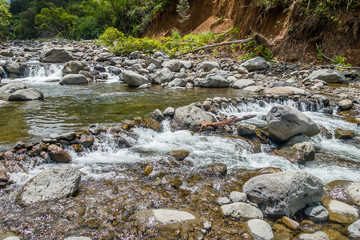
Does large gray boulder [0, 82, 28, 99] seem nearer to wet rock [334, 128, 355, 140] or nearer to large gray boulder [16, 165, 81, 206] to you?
large gray boulder [16, 165, 81, 206]

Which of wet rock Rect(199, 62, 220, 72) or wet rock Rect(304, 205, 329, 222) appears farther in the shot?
wet rock Rect(199, 62, 220, 72)

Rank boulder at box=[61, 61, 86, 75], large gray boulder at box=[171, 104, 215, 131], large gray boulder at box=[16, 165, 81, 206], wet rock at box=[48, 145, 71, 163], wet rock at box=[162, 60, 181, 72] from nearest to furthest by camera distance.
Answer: large gray boulder at box=[16, 165, 81, 206], wet rock at box=[48, 145, 71, 163], large gray boulder at box=[171, 104, 215, 131], boulder at box=[61, 61, 86, 75], wet rock at box=[162, 60, 181, 72]

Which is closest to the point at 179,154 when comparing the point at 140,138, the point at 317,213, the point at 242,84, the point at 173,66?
the point at 140,138

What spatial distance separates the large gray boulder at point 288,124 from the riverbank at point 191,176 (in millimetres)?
23

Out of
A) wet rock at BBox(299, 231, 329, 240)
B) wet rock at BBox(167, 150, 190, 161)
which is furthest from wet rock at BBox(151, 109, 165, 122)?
wet rock at BBox(299, 231, 329, 240)

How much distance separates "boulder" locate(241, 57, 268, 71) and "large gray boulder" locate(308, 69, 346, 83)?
256 cm

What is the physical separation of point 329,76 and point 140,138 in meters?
9.32

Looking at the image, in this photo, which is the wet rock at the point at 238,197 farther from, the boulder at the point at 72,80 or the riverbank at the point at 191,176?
the boulder at the point at 72,80

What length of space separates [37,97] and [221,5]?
16647 mm

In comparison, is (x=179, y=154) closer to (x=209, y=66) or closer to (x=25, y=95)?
(x=25, y=95)

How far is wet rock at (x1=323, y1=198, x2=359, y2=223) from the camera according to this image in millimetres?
2891

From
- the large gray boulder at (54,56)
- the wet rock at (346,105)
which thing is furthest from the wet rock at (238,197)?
the large gray boulder at (54,56)

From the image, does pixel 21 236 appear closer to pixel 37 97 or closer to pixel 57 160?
pixel 57 160

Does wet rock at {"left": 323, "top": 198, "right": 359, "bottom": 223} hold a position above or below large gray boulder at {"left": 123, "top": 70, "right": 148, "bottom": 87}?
below
